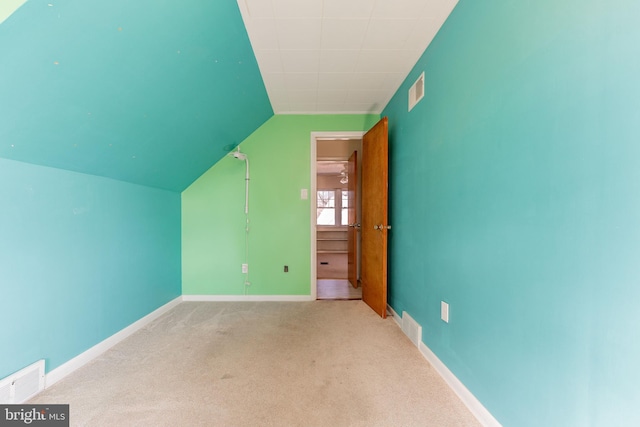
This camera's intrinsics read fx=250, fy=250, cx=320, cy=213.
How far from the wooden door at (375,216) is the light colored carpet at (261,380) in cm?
42

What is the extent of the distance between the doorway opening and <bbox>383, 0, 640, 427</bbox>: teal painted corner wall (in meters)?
1.66

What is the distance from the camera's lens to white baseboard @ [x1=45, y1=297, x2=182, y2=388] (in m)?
1.53

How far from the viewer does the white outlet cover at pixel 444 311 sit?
1.59m

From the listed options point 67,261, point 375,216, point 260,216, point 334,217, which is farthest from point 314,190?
point 334,217

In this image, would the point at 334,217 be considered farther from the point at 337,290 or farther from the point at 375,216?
the point at 375,216

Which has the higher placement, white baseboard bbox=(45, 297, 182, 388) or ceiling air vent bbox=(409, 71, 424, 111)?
ceiling air vent bbox=(409, 71, 424, 111)

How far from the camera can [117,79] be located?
1358 mm

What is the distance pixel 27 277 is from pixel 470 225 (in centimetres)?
248

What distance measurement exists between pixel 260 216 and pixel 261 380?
Result: 1.88 meters

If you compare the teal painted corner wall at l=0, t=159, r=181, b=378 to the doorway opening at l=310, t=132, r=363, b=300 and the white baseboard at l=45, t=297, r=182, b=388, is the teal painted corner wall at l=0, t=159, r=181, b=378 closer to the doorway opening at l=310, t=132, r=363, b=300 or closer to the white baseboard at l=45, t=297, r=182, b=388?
the white baseboard at l=45, t=297, r=182, b=388

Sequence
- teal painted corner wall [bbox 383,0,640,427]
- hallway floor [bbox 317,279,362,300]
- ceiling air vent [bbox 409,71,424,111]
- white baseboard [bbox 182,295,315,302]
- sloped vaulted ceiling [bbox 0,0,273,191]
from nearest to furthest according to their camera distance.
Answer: teal painted corner wall [bbox 383,0,640,427], sloped vaulted ceiling [bbox 0,0,273,191], ceiling air vent [bbox 409,71,424,111], white baseboard [bbox 182,295,315,302], hallway floor [bbox 317,279,362,300]

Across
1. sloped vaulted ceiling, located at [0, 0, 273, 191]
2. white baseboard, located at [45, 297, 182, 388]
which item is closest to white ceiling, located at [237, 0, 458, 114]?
sloped vaulted ceiling, located at [0, 0, 273, 191]

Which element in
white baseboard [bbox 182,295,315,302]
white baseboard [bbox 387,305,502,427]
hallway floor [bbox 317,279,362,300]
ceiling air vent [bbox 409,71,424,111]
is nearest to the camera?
white baseboard [bbox 387,305,502,427]

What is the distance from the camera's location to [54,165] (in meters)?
1.53
